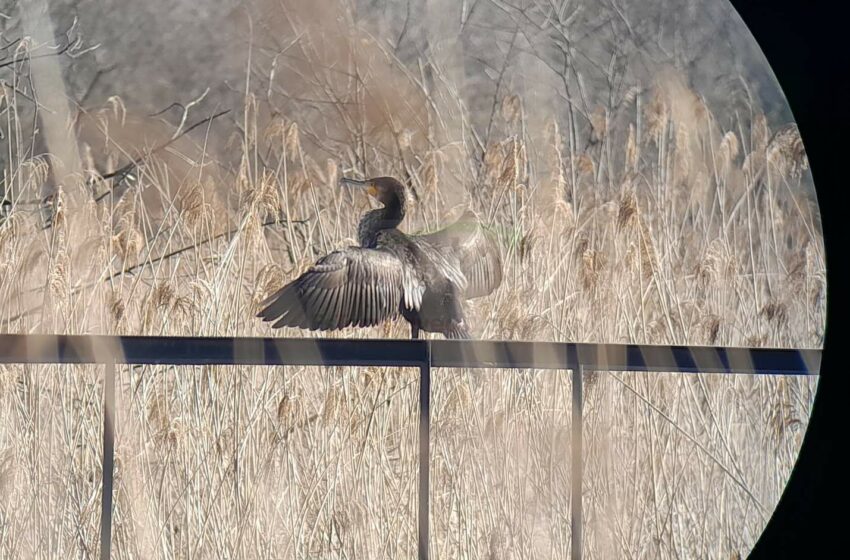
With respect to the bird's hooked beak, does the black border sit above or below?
below

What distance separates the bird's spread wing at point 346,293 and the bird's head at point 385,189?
14cm

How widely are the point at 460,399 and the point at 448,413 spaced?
0.17 ft

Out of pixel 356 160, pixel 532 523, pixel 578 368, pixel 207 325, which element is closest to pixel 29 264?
pixel 207 325

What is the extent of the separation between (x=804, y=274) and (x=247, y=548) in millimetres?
1354

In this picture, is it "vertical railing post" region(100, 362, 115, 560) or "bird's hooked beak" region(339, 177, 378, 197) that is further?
"bird's hooked beak" region(339, 177, 378, 197)

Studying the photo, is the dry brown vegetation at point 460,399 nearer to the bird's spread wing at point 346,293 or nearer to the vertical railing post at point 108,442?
the bird's spread wing at point 346,293

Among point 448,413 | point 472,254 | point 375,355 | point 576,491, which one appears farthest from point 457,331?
point 375,355

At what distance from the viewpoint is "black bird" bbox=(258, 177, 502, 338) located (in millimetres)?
1943

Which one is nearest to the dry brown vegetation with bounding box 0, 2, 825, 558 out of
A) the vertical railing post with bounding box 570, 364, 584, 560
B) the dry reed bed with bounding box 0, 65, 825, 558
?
the dry reed bed with bounding box 0, 65, 825, 558

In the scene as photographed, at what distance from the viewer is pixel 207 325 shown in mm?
1861

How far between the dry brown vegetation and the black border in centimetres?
68

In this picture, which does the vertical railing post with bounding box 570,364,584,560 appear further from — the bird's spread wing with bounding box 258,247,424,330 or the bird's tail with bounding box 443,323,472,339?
the bird's tail with bounding box 443,323,472,339

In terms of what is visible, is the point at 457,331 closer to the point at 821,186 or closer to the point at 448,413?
the point at 448,413

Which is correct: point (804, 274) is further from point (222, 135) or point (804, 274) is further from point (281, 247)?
point (222, 135)
